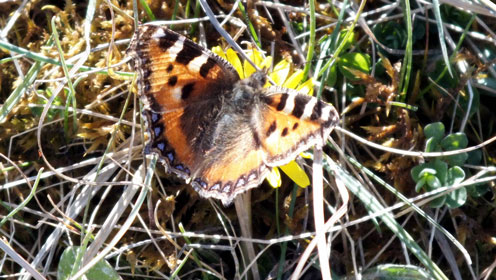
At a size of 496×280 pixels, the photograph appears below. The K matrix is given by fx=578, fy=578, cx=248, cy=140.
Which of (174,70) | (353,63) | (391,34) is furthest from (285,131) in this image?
(391,34)

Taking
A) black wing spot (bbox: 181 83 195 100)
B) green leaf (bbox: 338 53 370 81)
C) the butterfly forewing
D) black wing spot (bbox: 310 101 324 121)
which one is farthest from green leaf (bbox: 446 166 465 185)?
black wing spot (bbox: 181 83 195 100)

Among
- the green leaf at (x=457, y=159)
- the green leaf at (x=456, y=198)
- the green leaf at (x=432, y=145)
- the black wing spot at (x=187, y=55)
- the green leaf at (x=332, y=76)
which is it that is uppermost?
the black wing spot at (x=187, y=55)

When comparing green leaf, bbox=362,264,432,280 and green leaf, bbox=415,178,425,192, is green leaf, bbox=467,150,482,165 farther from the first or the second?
green leaf, bbox=362,264,432,280

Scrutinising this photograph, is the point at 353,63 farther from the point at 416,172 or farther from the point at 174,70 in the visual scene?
the point at 174,70

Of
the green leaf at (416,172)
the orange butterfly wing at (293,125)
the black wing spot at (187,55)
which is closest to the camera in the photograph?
the orange butterfly wing at (293,125)

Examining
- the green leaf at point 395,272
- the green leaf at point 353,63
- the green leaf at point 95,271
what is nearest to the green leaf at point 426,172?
the green leaf at point 395,272

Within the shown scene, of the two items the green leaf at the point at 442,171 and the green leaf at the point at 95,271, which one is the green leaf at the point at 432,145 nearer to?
the green leaf at the point at 442,171
